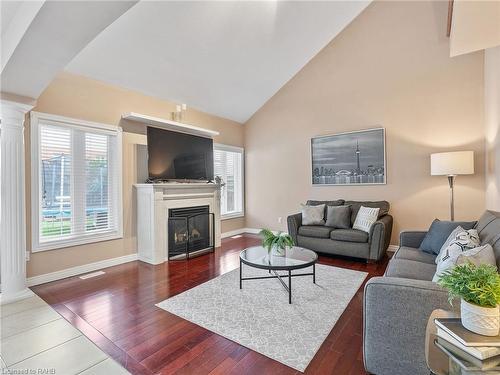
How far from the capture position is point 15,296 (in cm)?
278

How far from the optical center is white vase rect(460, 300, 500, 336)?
980 millimetres

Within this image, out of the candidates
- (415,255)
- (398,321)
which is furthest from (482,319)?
(415,255)

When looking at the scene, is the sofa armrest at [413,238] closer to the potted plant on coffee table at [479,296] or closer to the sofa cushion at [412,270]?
the sofa cushion at [412,270]

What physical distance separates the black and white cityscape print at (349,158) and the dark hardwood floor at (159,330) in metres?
1.80

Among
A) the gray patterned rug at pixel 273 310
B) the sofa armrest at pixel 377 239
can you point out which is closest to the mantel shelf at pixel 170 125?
the gray patterned rug at pixel 273 310

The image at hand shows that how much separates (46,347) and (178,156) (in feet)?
9.99

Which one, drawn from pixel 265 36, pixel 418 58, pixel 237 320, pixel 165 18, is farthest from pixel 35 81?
pixel 418 58

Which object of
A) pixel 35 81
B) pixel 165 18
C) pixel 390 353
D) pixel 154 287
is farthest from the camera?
pixel 165 18

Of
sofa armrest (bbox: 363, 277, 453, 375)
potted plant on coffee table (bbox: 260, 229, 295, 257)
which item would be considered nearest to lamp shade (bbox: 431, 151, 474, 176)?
potted plant on coffee table (bbox: 260, 229, 295, 257)

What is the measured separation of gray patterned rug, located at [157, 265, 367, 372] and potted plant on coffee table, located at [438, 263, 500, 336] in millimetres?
1091

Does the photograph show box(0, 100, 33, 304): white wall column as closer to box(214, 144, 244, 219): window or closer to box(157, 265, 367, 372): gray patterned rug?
box(157, 265, 367, 372): gray patterned rug

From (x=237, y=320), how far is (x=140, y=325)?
833 millimetres

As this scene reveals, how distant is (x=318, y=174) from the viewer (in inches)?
205

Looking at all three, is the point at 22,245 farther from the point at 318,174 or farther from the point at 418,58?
the point at 418,58
